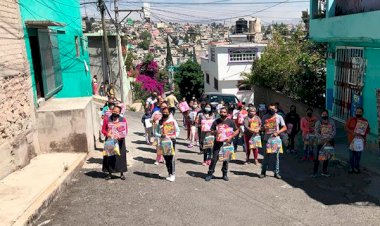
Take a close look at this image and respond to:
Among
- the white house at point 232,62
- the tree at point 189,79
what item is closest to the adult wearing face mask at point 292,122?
the white house at point 232,62

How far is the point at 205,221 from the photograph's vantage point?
6.69 meters

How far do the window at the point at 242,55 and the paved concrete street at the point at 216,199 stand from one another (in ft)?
85.6

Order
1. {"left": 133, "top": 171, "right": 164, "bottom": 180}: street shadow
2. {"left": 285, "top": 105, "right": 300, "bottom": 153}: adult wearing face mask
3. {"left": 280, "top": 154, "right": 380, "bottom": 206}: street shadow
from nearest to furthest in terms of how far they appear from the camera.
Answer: {"left": 280, "top": 154, "right": 380, "bottom": 206}: street shadow, {"left": 133, "top": 171, "right": 164, "bottom": 180}: street shadow, {"left": 285, "top": 105, "right": 300, "bottom": 153}: adult wearing face mask

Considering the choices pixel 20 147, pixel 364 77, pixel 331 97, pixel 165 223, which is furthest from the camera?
pixel 331 97

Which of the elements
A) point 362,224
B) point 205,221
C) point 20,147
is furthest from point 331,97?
point 20,147

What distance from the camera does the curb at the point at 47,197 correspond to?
20.5 feet

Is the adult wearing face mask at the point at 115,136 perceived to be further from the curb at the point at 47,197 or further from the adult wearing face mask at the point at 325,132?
the adult wearing face mask at the point at 325,132

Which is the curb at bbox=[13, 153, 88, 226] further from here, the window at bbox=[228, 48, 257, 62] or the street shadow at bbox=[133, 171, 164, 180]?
the window at bbox=[228, 48, 257, 62]

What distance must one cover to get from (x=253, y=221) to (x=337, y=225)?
4.53ft

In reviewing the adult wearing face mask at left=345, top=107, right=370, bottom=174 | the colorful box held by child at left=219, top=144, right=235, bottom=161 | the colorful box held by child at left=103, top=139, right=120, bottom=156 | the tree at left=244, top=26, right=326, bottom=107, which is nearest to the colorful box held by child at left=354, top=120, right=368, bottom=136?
the adult wearing face mask at left=345, top=107, right=370, bottom=174

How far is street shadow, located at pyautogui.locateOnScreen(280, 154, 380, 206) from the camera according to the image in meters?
7.89

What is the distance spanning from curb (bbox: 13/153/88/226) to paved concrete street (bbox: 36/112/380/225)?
123 millimetres

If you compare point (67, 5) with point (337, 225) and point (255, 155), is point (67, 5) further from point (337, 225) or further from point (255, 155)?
point (337, 225)

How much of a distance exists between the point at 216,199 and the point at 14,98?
496cm
